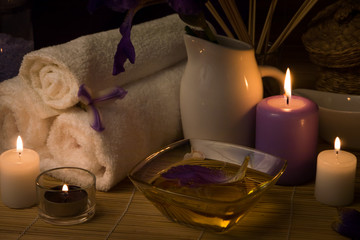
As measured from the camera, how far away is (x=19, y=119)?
2.77ft

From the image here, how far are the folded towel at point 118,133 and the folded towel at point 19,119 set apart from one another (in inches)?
0.8

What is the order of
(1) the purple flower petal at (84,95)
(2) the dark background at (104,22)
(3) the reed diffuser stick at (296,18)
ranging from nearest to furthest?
(1) the purple flower petal at (84,95), (3) the reed diffuser stick at (296,18), (2) the dark background at (104,22)

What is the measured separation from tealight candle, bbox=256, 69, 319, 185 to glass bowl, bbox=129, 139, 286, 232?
6cm

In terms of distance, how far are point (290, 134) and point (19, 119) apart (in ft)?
1.31

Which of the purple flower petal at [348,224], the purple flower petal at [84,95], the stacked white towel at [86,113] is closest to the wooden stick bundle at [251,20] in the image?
the stacked white towel at [86,113]

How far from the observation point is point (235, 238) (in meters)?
0.69

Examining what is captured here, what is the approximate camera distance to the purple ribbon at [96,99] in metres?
0.78

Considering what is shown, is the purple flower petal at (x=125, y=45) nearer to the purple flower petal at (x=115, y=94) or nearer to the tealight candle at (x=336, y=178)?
the purple flower petal at (x=115, y=94)

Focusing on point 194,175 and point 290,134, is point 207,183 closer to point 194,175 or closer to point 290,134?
point 194,175

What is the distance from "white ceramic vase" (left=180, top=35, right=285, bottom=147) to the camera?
84 cm

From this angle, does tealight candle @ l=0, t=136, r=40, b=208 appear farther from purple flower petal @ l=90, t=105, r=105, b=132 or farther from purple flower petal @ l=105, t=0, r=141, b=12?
purple flower petal @ l=105, t=0, r=141, b=12

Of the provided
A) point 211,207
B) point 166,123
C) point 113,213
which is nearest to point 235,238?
point 211,207

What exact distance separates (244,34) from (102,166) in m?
0.34

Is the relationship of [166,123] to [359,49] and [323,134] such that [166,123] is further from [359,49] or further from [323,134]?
[359,49]
